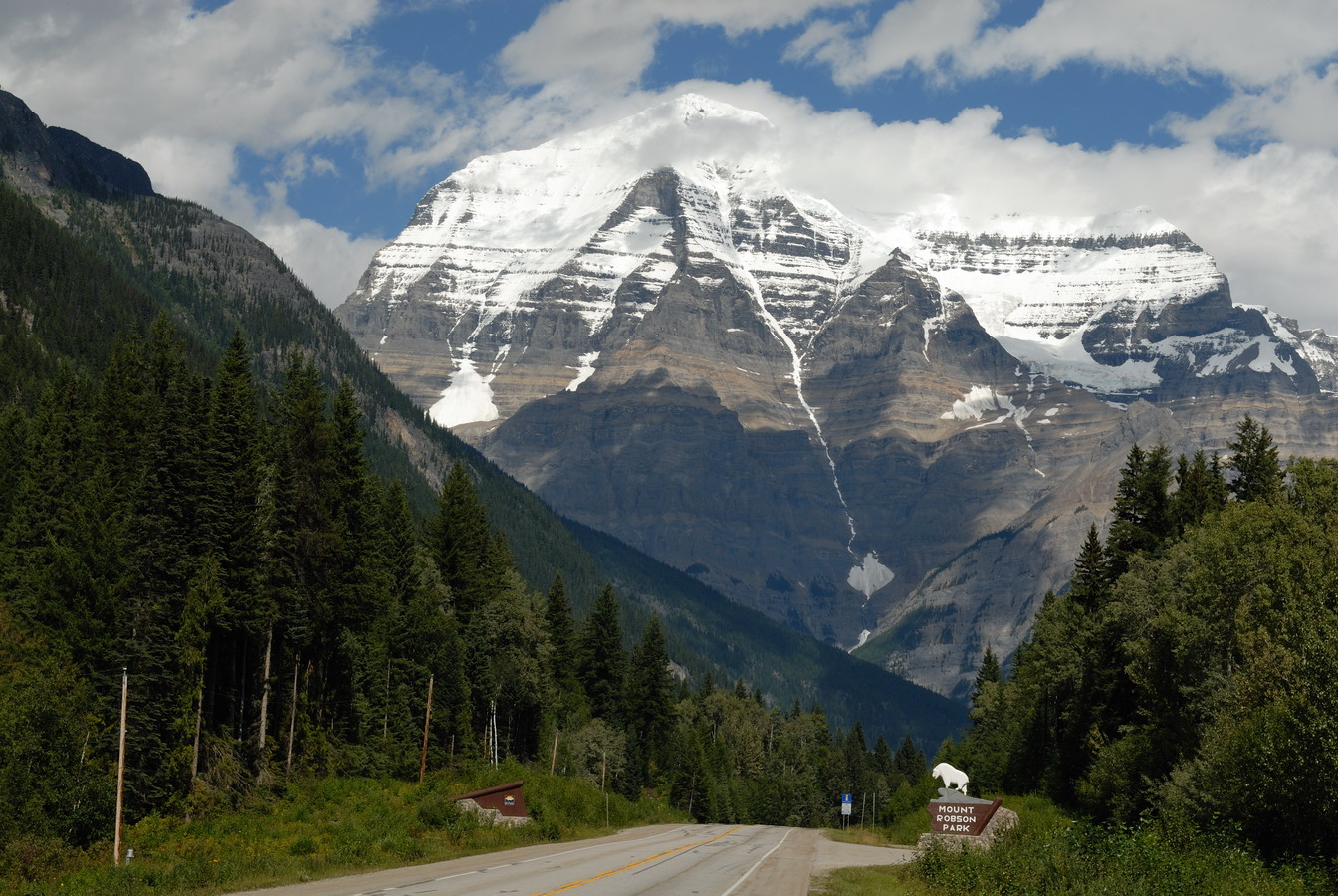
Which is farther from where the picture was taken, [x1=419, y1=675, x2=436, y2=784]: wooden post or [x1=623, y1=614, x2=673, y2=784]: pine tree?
[x1=623, y1=614, x2=673, y2=784]: pine tree

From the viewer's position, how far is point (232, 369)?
65.5 m

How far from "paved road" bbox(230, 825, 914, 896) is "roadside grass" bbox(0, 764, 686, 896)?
4.67ft

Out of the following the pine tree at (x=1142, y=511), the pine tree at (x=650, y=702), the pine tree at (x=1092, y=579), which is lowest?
the pine tree at (x=650, y=702)

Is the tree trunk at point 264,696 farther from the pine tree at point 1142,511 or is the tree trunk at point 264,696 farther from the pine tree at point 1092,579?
the pine tree at point 1142,511

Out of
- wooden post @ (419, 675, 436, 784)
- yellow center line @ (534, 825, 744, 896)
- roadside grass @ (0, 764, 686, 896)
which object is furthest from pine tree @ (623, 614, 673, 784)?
yellow center line @ (534, 825, 744, 896)

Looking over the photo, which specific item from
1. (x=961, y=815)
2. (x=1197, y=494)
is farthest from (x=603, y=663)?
(x=961, y=815)

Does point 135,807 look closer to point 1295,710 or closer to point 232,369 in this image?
point 232,369

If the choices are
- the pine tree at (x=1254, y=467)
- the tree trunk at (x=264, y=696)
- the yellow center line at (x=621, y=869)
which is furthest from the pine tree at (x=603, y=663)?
the tree trunk at (x=264, y=696)

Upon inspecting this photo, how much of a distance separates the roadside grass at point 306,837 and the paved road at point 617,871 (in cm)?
142

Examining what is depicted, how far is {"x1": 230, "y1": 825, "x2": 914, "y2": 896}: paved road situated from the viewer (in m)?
34.5

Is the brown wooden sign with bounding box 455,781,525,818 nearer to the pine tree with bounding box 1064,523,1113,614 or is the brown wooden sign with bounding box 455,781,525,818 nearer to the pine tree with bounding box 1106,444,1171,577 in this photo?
the pine tree with bounding box 1064,523,1113,614

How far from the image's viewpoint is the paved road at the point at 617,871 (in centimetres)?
3450

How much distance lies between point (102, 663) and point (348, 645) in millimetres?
15740

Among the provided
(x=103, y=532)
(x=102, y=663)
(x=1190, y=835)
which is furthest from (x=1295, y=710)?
(x=103, y=532)
